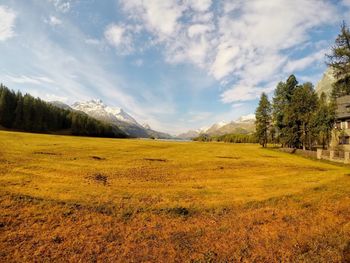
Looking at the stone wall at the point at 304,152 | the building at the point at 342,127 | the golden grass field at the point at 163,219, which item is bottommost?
the golden grass field at the point at 163,219

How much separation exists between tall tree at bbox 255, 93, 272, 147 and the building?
65.2 feet

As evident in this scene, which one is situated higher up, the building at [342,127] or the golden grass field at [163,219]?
the building at [342,127]

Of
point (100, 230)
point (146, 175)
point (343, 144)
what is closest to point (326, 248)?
point (100, 230)

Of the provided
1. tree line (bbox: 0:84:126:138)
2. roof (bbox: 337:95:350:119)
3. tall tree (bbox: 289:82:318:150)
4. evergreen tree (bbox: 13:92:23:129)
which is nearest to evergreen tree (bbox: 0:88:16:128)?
tree line (bbox: 0:84:126:138)

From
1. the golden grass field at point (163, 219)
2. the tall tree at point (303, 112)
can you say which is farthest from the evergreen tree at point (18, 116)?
the tall tree at point (303, 112)

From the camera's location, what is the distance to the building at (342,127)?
42.5 m

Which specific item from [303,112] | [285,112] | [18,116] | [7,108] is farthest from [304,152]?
[7,108]

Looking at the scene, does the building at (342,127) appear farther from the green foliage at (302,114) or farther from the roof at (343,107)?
the green foliage at (302,114)

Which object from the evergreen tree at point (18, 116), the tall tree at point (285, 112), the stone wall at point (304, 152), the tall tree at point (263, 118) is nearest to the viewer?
the stone wall at point (304, 152)

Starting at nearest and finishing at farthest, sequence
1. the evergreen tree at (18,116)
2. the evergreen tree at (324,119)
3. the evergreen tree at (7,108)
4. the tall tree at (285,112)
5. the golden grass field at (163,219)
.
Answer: the golden grass field at (163,219) < the evergreen tree at (324,119) < the tall tree at (285,112) < the evergreen tree at (7,108) < the evergreen tree at (18,116)

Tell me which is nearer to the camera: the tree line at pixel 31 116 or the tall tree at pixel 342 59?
the tall tree at pixel 342 59

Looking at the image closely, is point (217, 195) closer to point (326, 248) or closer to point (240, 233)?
point (240, 233)

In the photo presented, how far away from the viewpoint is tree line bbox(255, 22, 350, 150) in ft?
111

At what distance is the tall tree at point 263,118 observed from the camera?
6550 centimetres
